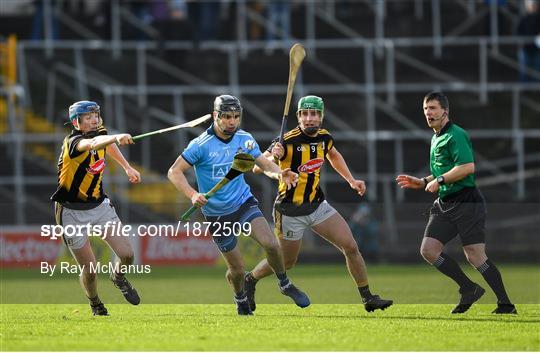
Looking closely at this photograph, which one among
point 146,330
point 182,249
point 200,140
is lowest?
point 182,249

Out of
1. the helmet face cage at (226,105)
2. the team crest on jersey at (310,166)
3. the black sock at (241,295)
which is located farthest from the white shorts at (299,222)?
the helmet face cage at (226,105)

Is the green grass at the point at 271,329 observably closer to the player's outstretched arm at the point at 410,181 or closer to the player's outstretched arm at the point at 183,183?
the player's outstretched arm at the point at 183,183

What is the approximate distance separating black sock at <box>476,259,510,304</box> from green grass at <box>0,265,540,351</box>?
0.96 ft

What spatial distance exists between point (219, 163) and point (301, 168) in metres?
0.93

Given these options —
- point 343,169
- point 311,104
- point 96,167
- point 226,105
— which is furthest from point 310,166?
point 96,167

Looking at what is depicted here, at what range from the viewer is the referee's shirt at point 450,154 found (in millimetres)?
12789

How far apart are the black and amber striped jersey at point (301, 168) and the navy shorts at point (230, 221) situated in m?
0.46

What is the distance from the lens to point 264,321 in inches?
474

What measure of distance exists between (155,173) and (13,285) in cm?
746

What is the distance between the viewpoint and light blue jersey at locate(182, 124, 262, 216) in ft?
41.4

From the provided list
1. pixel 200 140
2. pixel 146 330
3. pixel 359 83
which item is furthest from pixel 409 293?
pixel 359 83

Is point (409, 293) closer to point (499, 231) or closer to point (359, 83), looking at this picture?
point (499, 231)

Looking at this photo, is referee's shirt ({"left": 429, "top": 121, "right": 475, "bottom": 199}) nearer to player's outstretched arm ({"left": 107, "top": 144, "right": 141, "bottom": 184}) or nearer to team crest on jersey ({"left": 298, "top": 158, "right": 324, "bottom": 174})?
team crest on jersey ({"left": 298, "top": 158, "right": 324, "bottom": 174})

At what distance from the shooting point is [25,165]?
84.5ft
